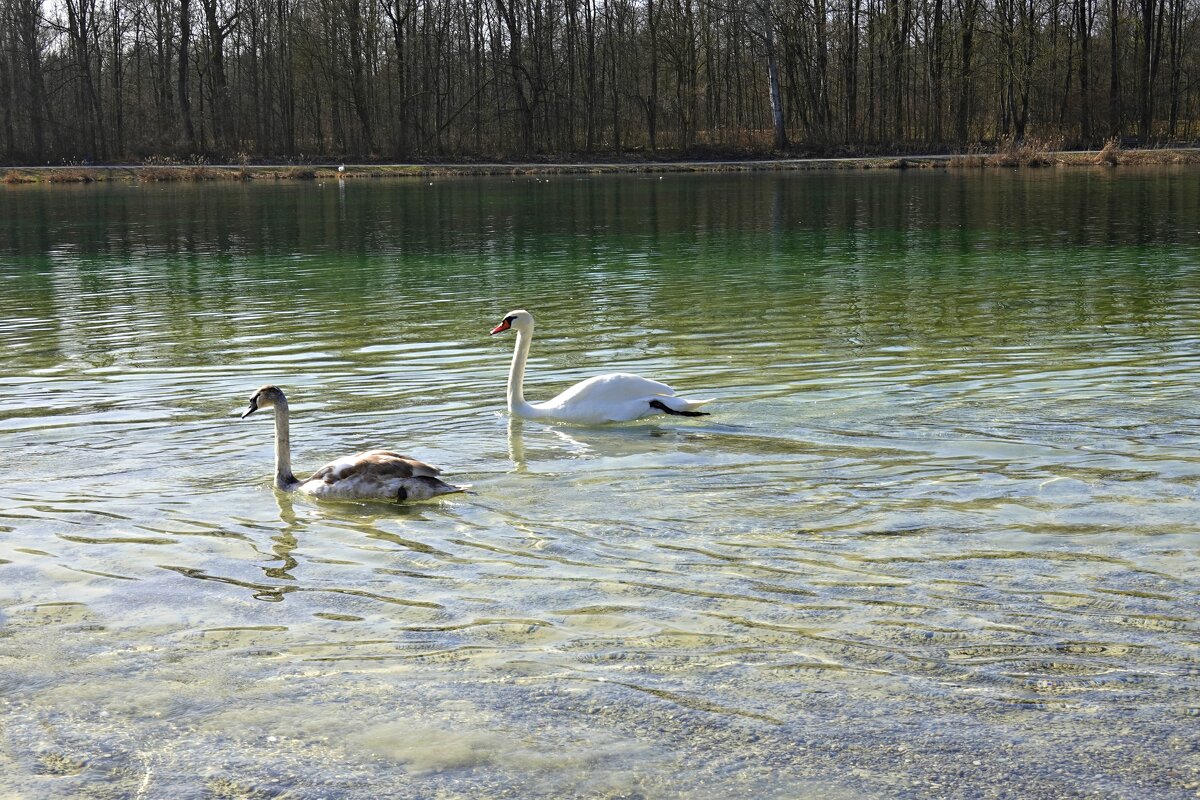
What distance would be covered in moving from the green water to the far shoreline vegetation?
41.4 metres

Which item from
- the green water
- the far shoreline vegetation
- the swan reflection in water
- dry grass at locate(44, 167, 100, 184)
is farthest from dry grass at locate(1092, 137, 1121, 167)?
the swan reflection in water

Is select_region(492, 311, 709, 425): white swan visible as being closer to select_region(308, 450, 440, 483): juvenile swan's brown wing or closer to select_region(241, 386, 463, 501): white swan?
select_region(241, 386, 463, 501): white swan

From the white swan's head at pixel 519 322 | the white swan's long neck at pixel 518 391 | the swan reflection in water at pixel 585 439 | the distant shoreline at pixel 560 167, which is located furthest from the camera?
the distant shoreline at pixel 560 167

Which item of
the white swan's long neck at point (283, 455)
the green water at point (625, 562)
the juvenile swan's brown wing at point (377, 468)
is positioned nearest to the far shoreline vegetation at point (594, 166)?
the green water at point (625, 562)

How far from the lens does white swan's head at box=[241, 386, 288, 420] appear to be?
782 centimetres

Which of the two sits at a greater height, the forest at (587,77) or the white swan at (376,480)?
the forest at (587,77)

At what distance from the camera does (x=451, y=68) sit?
245ft

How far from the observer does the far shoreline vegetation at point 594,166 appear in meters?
54.3

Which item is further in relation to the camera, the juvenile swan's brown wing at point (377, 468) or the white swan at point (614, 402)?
the white swan at point (614, 402)

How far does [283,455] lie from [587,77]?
222ft

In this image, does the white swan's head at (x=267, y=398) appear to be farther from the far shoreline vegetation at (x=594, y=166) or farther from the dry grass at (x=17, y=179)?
the dry grass at (x=17, y=179)

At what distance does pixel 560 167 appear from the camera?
6331 cm

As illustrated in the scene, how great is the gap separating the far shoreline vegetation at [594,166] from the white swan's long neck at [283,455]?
51.0 meters

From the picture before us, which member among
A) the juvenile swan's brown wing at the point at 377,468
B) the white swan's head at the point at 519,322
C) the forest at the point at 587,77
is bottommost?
the juvenile swan's brown wing at the point at 377,468
